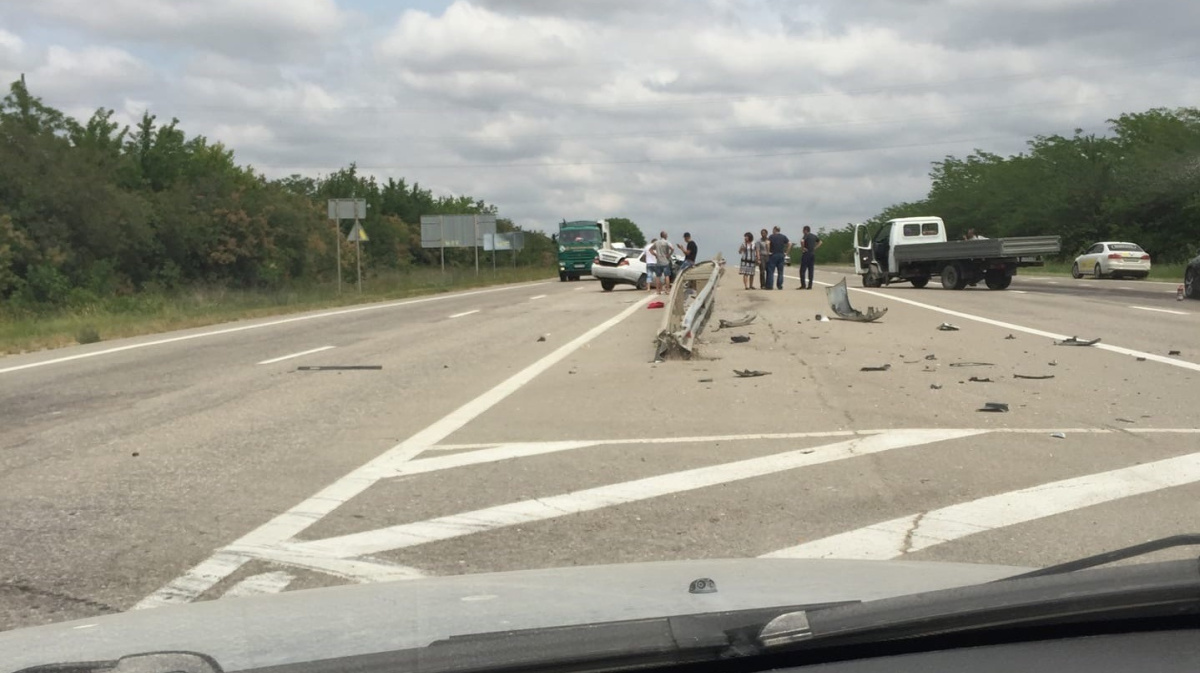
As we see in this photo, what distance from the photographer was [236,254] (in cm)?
5794

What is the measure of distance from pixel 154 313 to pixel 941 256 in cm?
2209

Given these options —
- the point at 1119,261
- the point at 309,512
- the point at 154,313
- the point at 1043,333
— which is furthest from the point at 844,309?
the point at 1119,261

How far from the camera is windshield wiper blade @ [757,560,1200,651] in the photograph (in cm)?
203

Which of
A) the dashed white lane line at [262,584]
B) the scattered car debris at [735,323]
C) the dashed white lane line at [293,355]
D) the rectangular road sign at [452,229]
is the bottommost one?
the dashed white lane line at [293,355]

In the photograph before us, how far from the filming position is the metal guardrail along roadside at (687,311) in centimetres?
1548

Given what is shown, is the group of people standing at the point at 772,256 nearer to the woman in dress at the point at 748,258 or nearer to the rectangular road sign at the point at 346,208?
the woman in dress at the point at 748,258

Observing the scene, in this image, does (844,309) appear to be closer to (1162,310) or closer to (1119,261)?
(1162,310)

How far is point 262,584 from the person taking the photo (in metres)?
5.43

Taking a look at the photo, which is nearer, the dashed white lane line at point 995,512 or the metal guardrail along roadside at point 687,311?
the dashed white lane line at point 995,512

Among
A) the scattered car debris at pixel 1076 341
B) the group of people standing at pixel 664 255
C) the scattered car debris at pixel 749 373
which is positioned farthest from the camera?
the group of people standing at pixel 664 255

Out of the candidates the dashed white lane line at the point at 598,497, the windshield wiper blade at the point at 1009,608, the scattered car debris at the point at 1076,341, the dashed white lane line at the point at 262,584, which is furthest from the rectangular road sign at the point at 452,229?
the windshield wiper blade at the point at 1009,608

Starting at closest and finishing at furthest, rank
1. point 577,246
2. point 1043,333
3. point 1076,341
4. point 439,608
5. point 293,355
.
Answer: point 439,608, point 1076,341, point 293,355, point 1043,333, point 577,246

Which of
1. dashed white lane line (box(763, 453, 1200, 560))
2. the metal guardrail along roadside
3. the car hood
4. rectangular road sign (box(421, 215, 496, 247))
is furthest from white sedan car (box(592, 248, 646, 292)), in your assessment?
the car hood

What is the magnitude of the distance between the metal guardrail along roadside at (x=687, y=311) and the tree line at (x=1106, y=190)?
1920 inches
